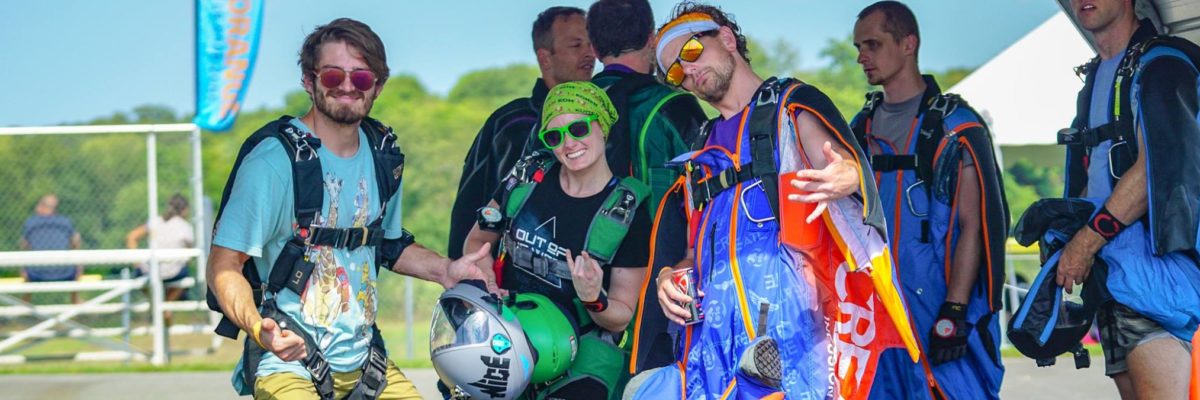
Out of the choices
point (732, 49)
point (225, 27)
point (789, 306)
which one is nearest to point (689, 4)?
point (732, 49)

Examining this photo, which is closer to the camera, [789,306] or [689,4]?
[789,306]

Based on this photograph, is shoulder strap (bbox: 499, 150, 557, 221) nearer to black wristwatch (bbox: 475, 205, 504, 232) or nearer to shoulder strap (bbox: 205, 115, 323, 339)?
black wristwatch (bbox: 475, 205, 504, 232)

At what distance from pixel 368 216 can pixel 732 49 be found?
3.98ft

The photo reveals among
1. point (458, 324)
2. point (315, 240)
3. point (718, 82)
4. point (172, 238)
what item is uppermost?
point (718, 82)

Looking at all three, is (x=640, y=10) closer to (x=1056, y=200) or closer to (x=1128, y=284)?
(x=1056, y=200)

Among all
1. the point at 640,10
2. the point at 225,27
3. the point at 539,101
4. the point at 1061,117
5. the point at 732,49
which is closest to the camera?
the point at 732,49

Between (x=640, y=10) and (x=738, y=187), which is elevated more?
(x=640, y=10)

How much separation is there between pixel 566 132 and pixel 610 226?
0.35m

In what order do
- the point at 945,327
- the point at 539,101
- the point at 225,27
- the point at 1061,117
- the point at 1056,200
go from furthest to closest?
the point at 1061,117
the point at 225,27
the point at 539,101
the point at 945,327
the point at 1056,200

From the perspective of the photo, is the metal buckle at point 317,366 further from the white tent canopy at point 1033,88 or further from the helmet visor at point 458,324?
the white tent canopy at point 1033,88

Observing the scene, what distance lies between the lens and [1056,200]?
468cm

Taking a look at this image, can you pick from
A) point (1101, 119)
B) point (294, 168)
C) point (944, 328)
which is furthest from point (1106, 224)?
point (294, 168)

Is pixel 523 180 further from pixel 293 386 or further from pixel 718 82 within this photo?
pixel 293 386

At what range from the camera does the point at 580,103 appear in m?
4.67
